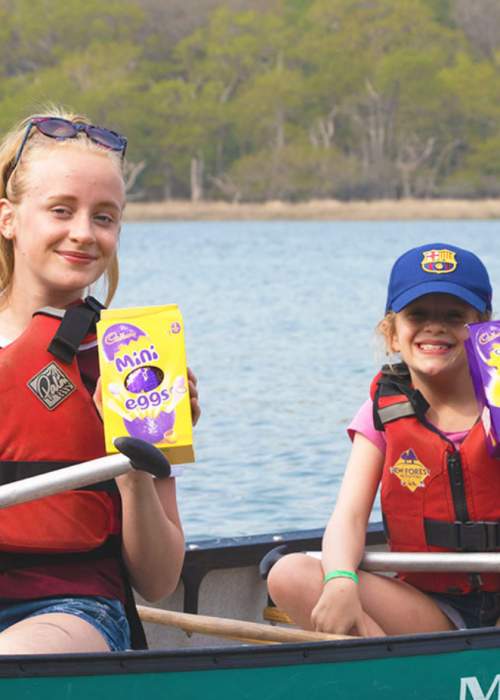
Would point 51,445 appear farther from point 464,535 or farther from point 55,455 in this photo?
point 464,535

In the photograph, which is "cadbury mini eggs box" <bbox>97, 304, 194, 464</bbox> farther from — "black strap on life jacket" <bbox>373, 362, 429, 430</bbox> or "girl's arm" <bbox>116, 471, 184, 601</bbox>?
"black strap on life jacket" <bbox>373, 362, 429, 430</bbox>

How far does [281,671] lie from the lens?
321 centimetres

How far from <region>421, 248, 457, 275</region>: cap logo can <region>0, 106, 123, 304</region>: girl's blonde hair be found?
31.3 inches

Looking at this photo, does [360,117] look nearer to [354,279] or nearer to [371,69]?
[371,69]

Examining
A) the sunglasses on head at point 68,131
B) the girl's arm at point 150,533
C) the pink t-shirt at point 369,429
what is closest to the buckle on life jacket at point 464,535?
the pink t-shirt at point 369,429

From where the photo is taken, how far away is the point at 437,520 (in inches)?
145

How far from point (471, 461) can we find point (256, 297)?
69.4 feet

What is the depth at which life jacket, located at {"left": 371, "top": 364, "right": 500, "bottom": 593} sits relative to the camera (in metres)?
3.65

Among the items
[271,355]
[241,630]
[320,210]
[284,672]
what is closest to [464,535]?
[241,630]

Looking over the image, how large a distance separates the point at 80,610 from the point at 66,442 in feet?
1.01

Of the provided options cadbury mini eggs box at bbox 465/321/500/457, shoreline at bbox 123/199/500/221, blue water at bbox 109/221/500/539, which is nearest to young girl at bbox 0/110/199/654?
cadbury mini eggs box at bbox 465/321/500/457

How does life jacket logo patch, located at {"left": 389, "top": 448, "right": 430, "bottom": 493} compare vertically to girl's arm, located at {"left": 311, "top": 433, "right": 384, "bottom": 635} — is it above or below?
above

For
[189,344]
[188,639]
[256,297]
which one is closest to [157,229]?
[256,297]

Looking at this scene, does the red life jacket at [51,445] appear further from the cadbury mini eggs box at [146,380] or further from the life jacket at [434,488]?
the life jacket at [434,488]
